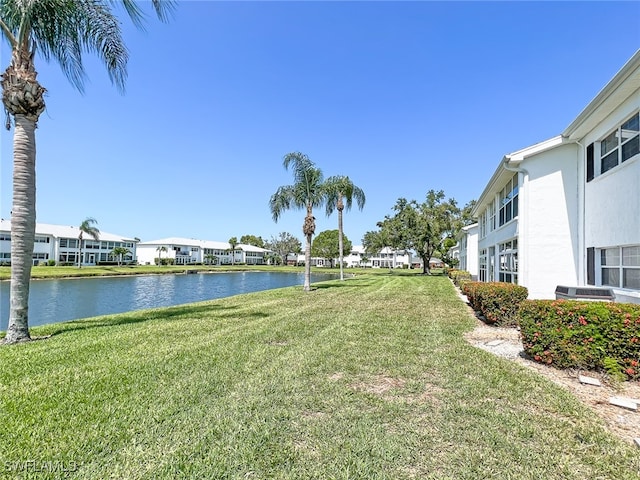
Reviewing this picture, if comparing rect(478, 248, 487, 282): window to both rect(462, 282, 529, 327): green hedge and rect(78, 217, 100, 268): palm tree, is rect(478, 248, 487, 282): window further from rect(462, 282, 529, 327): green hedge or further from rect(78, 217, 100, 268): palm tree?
rect(78, 217, 100, 268): palm tree

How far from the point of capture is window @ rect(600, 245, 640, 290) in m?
6.94

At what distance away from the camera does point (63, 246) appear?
2064 inches

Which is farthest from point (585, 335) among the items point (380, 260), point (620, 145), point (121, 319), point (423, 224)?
point (380, 260)

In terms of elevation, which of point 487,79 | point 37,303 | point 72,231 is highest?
point 487,79

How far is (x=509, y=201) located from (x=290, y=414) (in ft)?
40.8

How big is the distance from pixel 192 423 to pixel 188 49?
1239 cm

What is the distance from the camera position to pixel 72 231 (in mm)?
55844

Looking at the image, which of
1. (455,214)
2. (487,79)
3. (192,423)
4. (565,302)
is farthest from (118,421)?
(455,214)

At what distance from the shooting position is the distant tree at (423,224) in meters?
34.4

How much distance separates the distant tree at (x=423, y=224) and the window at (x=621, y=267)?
2616 centimetres

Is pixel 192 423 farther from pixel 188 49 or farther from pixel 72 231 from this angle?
pixel 72 231

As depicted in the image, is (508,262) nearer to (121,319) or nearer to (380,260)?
(121,319)

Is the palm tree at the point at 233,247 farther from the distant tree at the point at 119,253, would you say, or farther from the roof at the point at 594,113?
the roof at the point at 594,113

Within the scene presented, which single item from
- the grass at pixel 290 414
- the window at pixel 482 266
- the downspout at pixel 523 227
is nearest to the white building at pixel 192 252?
the window at pixel 482 266
